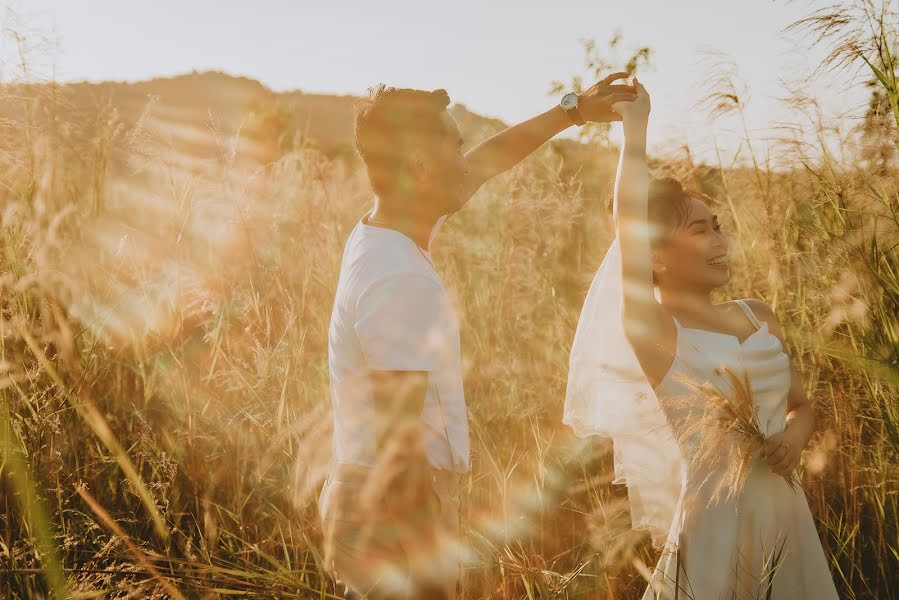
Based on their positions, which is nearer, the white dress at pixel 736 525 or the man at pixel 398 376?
the man at pixel 398 376

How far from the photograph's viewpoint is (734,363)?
198 centimetres

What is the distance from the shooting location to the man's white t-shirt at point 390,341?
152cm

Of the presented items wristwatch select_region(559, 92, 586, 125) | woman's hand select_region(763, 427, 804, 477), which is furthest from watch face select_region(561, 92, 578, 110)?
woman's hand select_region(763, 427, 804, 477)

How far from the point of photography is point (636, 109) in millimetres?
1927

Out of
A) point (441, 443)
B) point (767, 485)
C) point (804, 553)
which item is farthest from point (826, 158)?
point (441, 443)

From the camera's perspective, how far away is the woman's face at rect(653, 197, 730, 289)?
80.9 inches

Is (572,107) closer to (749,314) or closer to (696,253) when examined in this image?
(696,253)

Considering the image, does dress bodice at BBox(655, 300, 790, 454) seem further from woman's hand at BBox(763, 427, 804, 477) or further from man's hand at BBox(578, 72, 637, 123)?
man's hand at BBox(578, 72, 637, 123)

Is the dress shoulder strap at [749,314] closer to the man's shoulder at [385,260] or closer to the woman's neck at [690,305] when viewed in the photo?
the woman's neck at [690,305]

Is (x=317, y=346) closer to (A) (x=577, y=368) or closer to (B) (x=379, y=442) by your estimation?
(A) (x=577, y=368)

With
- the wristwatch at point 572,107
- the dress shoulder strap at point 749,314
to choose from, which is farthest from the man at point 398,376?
the dress shoulder strap at point 749,314

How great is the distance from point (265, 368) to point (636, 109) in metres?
1.34

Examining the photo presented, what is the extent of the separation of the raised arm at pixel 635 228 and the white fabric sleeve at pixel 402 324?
1.96ft

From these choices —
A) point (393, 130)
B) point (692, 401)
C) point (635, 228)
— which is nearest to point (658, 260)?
point (635, 228)
